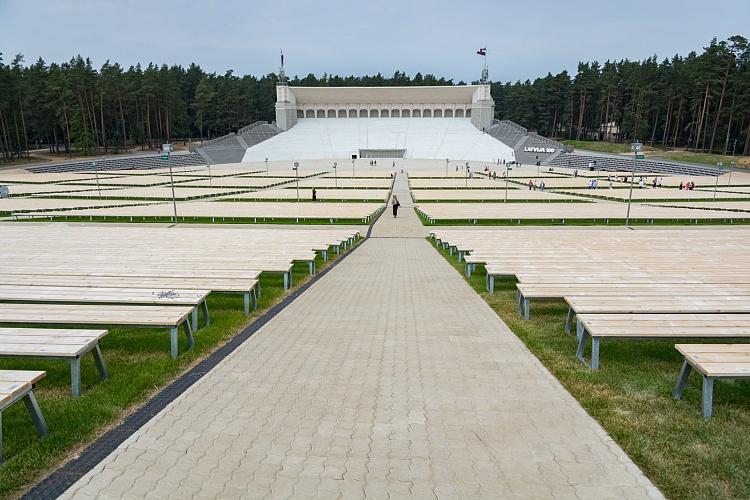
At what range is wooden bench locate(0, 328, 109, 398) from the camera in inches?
188

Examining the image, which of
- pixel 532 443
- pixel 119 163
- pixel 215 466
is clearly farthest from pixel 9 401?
pixel 119 163

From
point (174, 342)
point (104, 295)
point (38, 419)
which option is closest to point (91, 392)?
point (38, 419)

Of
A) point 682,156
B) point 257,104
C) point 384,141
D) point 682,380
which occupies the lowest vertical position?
point 682,380

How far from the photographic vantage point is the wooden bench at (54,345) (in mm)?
4777

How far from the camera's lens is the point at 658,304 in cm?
669

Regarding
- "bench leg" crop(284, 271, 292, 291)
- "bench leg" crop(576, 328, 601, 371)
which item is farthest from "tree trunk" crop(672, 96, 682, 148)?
"bench leg" crop(576, 328, 601, 371)

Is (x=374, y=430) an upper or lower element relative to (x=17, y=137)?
lower

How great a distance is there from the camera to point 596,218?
25.6 meters

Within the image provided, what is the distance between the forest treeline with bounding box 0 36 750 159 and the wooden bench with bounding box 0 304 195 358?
78565 millimetres

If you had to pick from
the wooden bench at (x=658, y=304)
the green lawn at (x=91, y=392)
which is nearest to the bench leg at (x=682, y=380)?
the wooden bench at (x=658, y=304)

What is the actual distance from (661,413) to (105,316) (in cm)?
669

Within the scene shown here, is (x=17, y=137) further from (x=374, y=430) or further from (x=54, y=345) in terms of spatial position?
(x=374, y=430)

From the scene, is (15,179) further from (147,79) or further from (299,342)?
(299,342)

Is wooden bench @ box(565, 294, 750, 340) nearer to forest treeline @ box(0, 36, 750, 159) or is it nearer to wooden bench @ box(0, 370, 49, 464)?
wooden bench @ box(0, 370, 49, 464)
